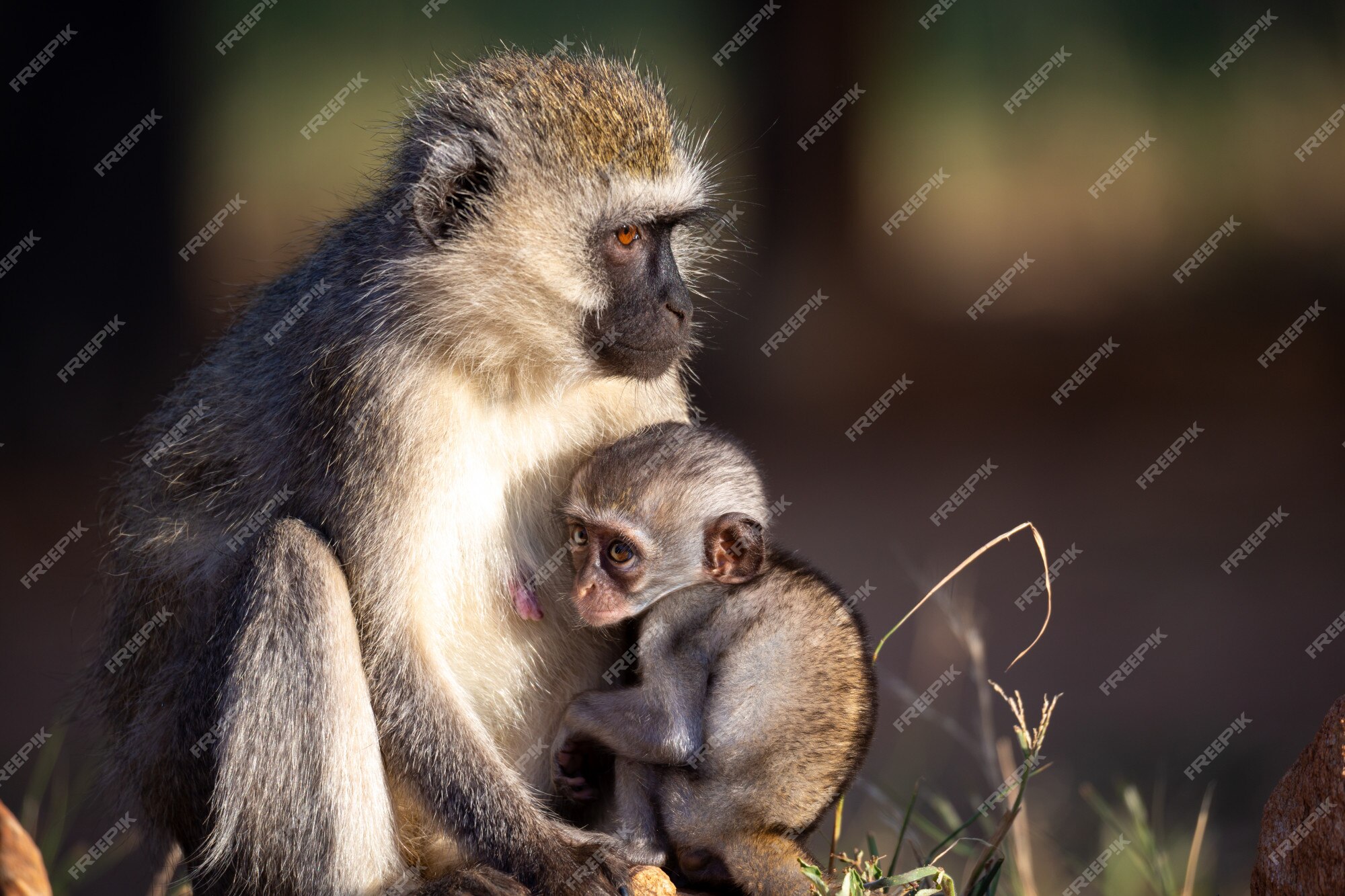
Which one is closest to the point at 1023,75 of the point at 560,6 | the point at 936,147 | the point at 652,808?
the point at 936,147

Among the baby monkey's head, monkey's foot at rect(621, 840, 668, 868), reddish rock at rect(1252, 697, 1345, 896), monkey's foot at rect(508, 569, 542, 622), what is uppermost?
reddish rock at rect(1252, 697, 1345, 896)

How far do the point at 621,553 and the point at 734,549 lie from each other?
12.4 inches

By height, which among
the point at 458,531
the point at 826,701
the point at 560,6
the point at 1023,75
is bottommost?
the point at 458,531

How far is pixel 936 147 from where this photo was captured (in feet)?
47.0

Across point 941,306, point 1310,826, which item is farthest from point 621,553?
point 941,306

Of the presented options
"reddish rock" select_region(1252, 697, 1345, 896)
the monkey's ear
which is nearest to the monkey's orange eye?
the monkey's ear

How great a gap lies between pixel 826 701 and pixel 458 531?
3.53 ft

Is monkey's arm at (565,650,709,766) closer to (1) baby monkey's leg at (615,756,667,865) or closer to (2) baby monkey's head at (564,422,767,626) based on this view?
(1) baby monkey's leg at (615,756,667,865)

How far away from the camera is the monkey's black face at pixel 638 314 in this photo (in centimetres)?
359

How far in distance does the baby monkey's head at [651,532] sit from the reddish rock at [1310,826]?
1.41 metres

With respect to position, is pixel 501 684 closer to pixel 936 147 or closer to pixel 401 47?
pixel 401 47

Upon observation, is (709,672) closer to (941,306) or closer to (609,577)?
(609,577)

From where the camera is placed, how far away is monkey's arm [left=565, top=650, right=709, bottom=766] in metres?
3.26

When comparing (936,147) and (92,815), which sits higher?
(936,147)
